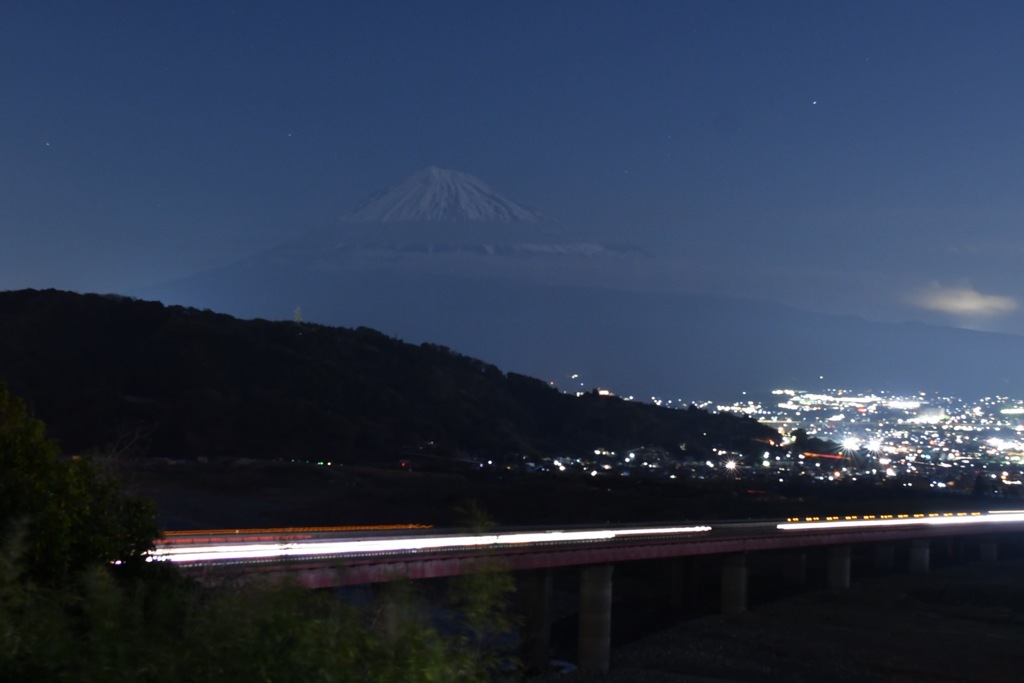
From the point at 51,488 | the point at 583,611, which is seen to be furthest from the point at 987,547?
the point at 51,488

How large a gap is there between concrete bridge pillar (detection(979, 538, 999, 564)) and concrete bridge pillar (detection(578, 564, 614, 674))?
41.6 m

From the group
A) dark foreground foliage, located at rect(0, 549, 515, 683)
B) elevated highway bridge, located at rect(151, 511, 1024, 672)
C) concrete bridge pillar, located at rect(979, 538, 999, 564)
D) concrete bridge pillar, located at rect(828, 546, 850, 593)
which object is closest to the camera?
dark foreground foliage, located at rect(0, 549, 515, 683)

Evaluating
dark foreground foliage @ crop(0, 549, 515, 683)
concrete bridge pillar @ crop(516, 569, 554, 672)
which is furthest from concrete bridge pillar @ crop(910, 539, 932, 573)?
dark foreground foliage @ crop(0, 549, 515, 683)

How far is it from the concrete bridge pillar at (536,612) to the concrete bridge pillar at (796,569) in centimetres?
2383

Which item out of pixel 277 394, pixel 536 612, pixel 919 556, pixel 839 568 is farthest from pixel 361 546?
pixel 277 394

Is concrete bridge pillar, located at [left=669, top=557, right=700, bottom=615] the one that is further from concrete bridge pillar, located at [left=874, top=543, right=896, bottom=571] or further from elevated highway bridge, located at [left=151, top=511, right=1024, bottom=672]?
concrete bridge pillar, located at [left=874, top=543, right=896, bottom=571]

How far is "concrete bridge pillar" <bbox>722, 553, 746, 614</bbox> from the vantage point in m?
49.6

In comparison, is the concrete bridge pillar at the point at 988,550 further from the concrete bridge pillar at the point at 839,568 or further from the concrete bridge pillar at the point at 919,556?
the concrete bridge pillar at the point at 839,568

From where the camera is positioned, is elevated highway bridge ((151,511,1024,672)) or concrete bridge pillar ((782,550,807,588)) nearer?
elevated highway bridge ((151,511,1024,672))

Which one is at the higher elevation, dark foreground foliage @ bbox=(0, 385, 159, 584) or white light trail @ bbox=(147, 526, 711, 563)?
dark foreground foliage @ bbox=(0, 385, 159, 584)

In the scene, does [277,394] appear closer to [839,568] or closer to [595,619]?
[839,568]

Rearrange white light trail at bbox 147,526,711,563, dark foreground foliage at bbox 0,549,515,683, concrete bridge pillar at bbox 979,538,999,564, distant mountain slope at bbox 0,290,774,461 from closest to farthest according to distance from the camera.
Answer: dark foreground foliage at bbox 0,549,515,683 < white light trail at bbox 147,526,711,563 < concrete bridge pillar at bbox 979,538,999,564 < distant mountain slope at bbox 0,290,774,461

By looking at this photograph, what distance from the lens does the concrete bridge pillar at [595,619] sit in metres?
37.0

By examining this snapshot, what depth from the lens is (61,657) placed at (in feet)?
26.8
